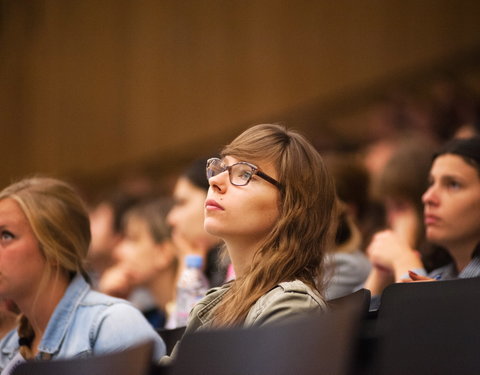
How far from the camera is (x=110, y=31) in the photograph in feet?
24.4

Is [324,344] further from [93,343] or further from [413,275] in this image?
[93,343]

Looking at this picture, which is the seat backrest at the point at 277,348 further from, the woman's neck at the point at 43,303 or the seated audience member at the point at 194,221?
the seated audience member at the point at 194,221

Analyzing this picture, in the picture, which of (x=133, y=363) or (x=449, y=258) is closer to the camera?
(x=133, y=363)

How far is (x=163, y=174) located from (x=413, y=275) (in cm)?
517

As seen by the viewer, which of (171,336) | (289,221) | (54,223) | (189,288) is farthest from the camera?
(189,288)

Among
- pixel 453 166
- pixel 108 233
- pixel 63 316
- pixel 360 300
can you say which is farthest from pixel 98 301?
pixel 108 233

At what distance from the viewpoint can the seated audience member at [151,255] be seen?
3801 millimetres

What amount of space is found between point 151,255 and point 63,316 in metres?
1.52

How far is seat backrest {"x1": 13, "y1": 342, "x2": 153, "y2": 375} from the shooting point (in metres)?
1.62

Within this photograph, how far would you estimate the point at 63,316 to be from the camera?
2340 millimetres

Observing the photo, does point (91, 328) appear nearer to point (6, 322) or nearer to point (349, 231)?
point (6, 322)

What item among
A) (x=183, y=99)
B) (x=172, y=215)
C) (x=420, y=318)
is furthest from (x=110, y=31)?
(x=420, y=318)

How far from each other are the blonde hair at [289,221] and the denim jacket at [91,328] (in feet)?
1.23

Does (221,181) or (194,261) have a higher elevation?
(221,181)
